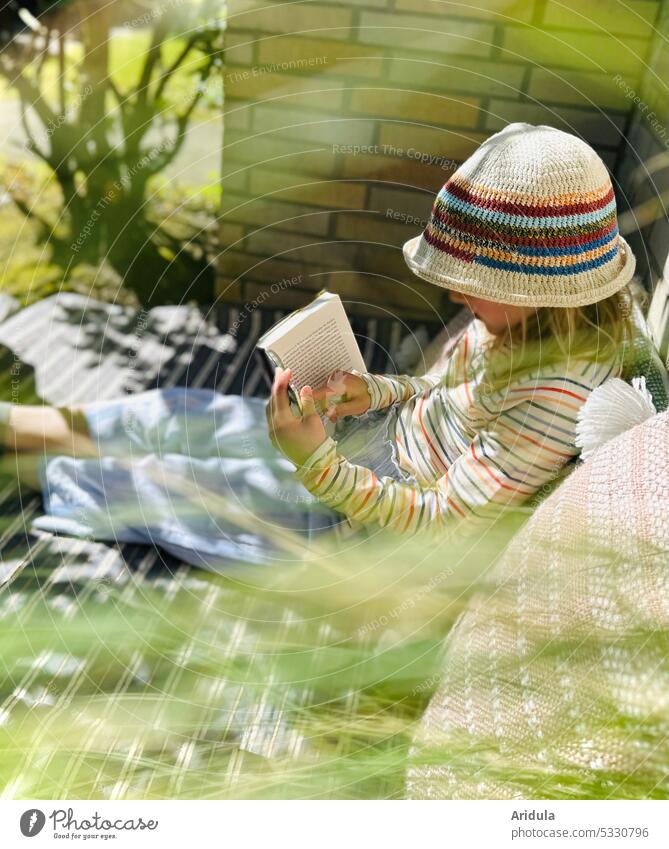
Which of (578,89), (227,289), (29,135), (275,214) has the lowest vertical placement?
(227,289)

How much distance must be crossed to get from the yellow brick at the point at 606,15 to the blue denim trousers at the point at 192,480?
1.51ft

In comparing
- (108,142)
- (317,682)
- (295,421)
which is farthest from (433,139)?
(317,682)

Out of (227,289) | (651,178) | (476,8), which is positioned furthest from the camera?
(227,289)

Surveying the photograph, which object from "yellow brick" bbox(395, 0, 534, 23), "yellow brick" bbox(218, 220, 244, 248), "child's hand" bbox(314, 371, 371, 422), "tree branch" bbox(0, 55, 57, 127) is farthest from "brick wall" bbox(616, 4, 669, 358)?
"tree branch" bbox(0, 55, 57, 127)

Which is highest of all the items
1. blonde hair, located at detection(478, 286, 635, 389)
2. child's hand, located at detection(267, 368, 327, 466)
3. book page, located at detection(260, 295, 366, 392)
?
blonde hair, located at detection(478, 286, 635, 389)

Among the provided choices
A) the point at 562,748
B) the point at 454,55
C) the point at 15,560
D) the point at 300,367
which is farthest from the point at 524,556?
the point at 454,55

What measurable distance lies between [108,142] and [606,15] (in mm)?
604

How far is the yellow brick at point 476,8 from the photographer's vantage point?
84 centimetres

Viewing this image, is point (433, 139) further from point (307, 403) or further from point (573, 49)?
point (307, 403)

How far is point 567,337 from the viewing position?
667 mm

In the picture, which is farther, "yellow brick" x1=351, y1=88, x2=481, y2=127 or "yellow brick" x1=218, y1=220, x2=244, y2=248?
"yellow brick" x1=218, y1=220, x2=244, y2=248

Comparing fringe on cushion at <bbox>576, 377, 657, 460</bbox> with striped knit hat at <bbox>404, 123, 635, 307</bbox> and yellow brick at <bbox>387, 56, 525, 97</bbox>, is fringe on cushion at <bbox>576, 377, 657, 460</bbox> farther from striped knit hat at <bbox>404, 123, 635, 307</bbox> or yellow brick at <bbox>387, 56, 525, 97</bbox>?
yellow brick at <bbox>387, 56, 525, 97</bbox>

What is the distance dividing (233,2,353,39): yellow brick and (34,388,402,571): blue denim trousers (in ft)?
1.45

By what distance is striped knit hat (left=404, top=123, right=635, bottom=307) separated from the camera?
586 millimetres
